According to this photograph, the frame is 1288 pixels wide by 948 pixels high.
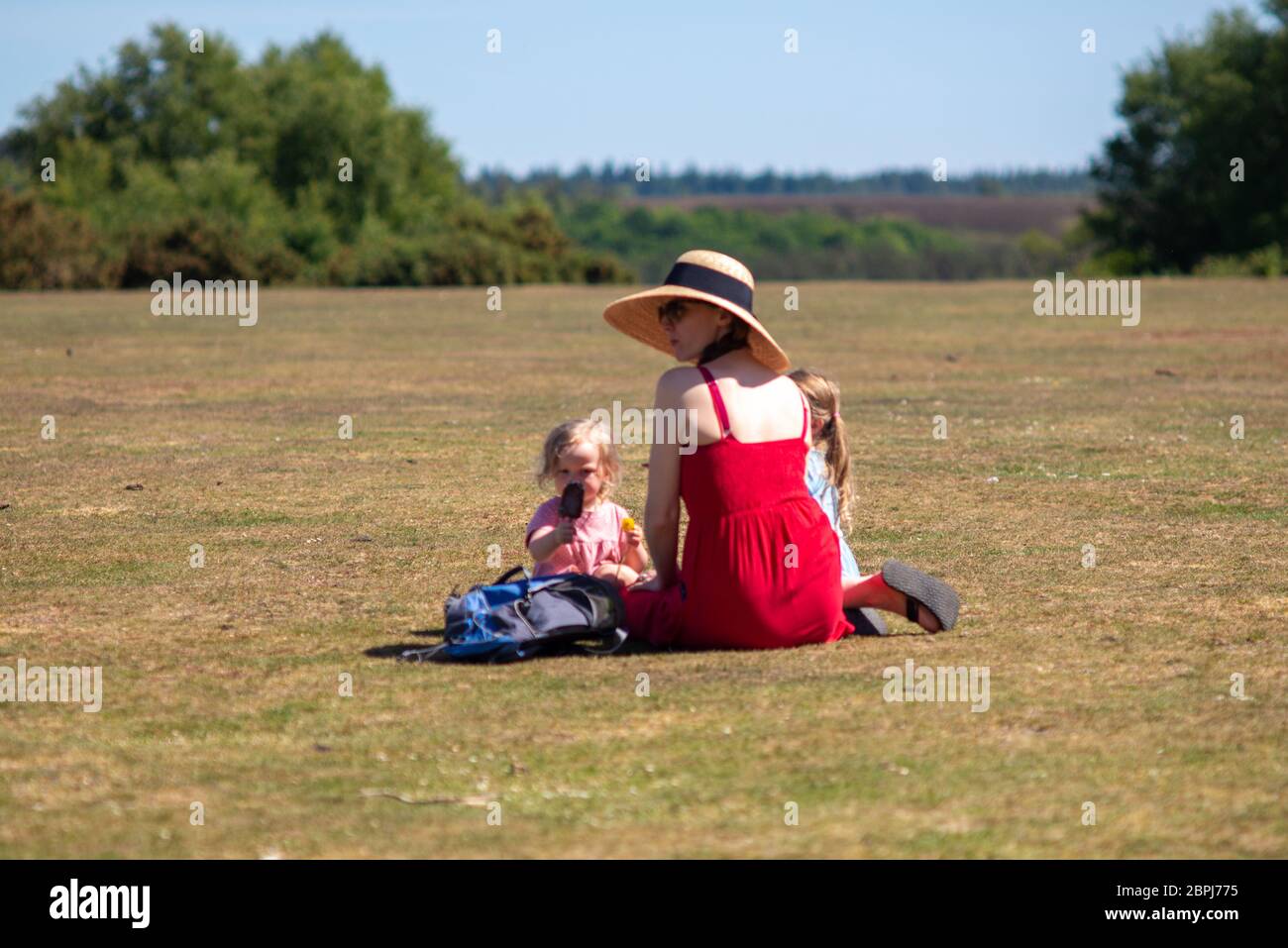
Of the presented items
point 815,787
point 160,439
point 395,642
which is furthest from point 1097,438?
point 815,787

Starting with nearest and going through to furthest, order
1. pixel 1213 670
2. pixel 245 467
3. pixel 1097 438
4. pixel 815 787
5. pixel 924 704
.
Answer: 1. pixel 815 787
2. pixel 924 704
3. pixel 1213 670
4. pixel 245 467
5. pixel 1097 438

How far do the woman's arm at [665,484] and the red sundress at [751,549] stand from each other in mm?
59

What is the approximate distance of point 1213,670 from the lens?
21.3 feet

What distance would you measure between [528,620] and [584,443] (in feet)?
2.86

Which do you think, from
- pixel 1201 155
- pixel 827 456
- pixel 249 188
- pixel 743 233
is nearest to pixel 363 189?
pixel 249 188

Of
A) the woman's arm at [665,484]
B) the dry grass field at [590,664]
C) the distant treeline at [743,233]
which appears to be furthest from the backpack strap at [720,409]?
the distant treeline at [743,233]

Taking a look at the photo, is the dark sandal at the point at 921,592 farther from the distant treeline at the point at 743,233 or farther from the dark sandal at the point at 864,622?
the distant treeline at the point at 743,233

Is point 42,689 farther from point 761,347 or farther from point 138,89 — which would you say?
point 138,89

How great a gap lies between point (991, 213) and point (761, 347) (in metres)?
161

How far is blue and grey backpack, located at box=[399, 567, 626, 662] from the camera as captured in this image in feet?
22.0

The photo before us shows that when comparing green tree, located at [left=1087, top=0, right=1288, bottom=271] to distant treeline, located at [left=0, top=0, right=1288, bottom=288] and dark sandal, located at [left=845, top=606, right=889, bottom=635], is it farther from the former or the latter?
dark sandal, located at [left=845, top=606, right=889, bottom=635]

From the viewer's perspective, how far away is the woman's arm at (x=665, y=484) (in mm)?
6809
